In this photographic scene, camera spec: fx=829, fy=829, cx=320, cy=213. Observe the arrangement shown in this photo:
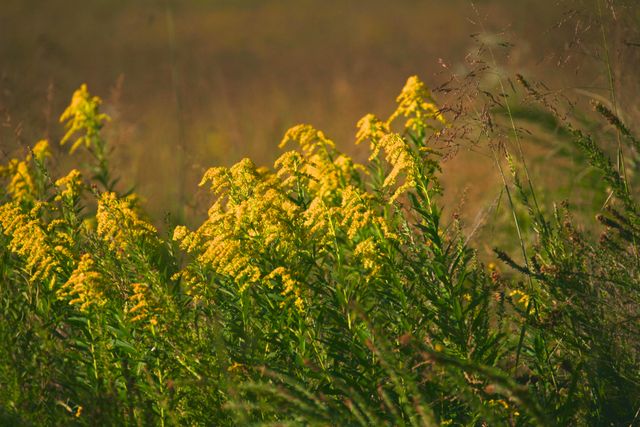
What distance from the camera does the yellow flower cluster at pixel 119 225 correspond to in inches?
118

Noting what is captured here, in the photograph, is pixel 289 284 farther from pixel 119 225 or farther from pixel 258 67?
pixel 258 67

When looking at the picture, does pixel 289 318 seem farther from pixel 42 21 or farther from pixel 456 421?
pixel 42 21

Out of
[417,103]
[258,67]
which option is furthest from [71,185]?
[258,67]

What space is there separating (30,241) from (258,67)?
18.4 meters

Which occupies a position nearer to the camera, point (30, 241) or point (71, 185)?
point (30, 241)

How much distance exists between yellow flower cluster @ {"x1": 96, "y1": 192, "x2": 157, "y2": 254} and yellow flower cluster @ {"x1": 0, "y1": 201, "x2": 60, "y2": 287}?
8.2 inches

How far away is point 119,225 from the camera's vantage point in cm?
294

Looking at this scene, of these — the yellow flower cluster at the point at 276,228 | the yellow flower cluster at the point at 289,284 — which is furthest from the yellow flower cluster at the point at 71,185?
the yellow flower cluster at the point at 289,284

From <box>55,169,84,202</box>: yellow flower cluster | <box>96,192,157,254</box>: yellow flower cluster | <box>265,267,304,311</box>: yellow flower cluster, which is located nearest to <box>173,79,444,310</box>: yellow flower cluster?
<box>265,267,304,311</box>: yellow flower cluster

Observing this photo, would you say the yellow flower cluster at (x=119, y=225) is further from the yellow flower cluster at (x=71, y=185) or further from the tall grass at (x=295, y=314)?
the yellow flower cluster at (x=71, y=185)

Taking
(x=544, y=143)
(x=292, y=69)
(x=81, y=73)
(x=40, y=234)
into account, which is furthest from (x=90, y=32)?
(x=40, y=234)

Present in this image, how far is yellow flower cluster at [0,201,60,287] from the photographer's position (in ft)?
10.0

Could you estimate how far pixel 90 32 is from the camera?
2666 centimetres

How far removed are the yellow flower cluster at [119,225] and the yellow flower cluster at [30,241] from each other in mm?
209
